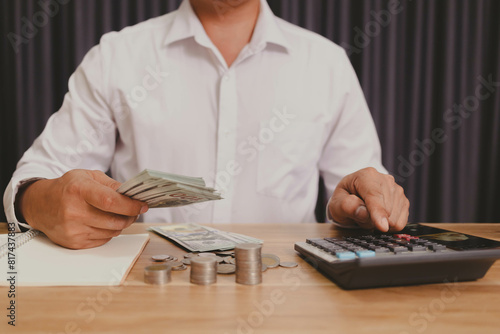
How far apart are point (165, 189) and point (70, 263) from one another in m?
0.16

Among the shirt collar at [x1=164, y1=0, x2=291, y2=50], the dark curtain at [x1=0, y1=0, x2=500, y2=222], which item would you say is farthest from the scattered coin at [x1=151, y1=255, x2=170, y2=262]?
the dark curtain at [x1=0, y1=0, x2=500, y2=222]

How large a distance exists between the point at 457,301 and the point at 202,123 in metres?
0.82

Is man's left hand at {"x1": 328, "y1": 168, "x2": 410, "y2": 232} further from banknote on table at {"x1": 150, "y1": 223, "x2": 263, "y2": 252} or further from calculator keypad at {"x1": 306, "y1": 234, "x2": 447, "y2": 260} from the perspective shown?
banknote on table at {"x1": 150, "y1": 223, "x2": 263, "y2": 252}

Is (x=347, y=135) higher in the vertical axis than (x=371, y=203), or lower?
higher

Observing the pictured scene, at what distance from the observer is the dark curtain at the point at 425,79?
1807 millimetres

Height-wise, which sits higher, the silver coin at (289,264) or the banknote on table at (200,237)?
the banknote on table at (200,237)

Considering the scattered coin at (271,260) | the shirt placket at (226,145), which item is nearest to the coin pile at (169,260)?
the scattered coin at (271,260)

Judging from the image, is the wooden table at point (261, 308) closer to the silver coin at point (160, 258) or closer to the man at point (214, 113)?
the silver coin at point (160, 258)

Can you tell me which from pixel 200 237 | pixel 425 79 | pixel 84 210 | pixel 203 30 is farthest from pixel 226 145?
pixel 425 79

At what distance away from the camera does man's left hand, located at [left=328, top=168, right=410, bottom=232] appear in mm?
652

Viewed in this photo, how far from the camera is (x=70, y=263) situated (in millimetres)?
532

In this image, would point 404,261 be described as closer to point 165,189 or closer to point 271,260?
point 271,260

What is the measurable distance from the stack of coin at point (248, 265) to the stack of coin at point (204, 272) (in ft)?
0.09

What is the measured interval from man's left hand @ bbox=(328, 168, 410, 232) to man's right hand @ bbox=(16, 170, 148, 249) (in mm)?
350
